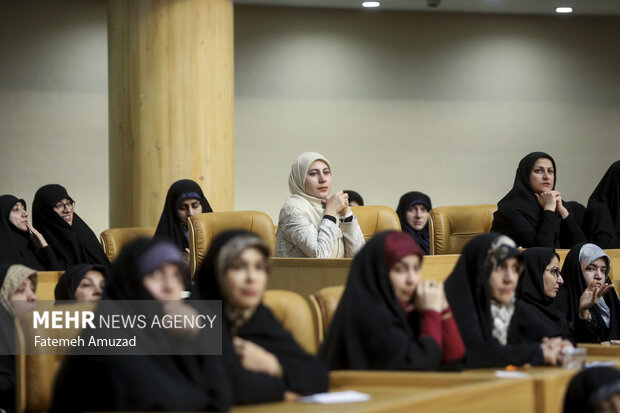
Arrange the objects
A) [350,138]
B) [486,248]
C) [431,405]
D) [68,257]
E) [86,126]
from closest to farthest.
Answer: [431,405], [486,248], [68,257], [86,126], [350,138]

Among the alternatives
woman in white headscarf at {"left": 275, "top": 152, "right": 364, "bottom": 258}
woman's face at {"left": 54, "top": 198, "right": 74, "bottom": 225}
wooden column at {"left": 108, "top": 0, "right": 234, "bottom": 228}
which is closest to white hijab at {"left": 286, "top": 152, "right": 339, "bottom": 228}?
woman in white headscarf at {"left": 275, "top": 152, "right": 364, "bottom": 258}

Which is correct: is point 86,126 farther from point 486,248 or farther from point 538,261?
point 486,248

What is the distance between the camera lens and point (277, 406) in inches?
114

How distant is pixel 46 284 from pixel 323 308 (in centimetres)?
208

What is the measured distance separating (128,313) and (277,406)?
0.53 m

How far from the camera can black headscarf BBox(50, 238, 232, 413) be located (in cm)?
258

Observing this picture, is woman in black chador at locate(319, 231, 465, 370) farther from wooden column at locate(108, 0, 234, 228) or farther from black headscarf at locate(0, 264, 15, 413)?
wooden column at locate(108, 0, 234, 228)

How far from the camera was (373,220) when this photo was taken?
6578 millimetres

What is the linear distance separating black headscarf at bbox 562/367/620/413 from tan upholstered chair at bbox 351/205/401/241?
12.2 feet

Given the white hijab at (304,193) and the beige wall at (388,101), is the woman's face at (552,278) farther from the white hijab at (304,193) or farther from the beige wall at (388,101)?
the beige wall at (388,101)

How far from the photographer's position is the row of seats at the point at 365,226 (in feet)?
19.1

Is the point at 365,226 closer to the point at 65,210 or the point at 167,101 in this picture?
the point at 167,101

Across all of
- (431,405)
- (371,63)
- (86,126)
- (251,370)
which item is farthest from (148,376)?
(371,63)

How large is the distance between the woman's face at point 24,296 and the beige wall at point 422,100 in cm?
617
